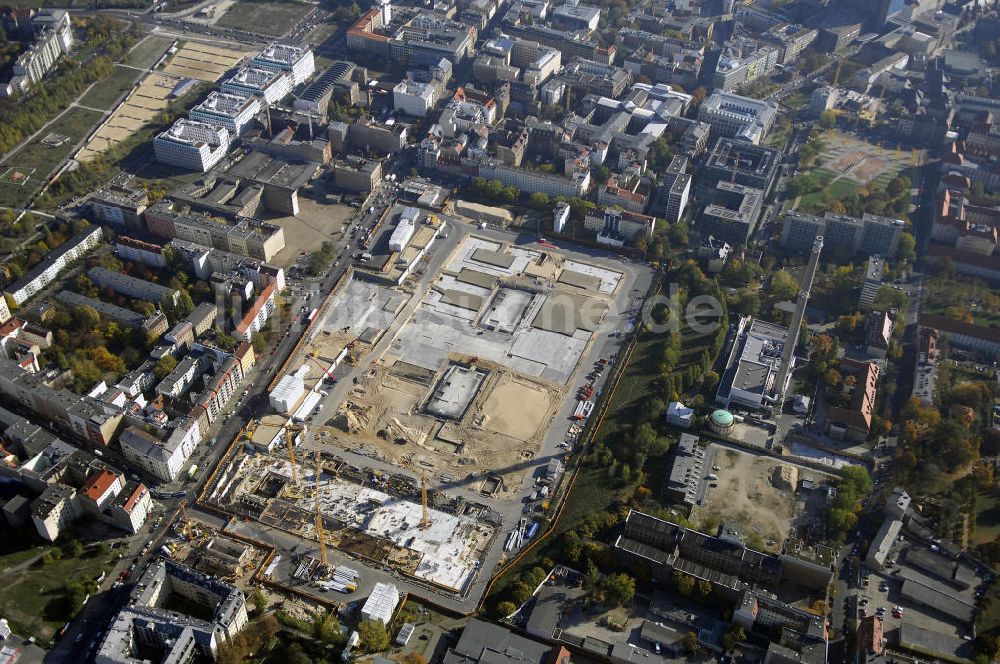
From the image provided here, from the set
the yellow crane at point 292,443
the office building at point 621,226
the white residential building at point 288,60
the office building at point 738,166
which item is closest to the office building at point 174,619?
the yellow crane at point 292,443

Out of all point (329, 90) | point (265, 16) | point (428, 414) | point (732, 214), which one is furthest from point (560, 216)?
point (265, 16)

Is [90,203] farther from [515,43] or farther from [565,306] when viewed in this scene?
[515,43]

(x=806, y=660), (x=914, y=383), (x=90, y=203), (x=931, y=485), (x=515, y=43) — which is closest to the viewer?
(x=806, y=660)

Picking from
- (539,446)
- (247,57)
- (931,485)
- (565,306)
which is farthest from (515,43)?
(931,485)

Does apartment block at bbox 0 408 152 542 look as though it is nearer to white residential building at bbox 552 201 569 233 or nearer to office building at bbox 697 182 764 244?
white residential building at bbox 552 201 569 233

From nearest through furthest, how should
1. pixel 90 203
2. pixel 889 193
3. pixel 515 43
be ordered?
pixel 90 203 < pixel 889 193 < pixel 515 43

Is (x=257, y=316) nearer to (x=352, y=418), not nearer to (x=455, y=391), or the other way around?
(x=352, y=418)

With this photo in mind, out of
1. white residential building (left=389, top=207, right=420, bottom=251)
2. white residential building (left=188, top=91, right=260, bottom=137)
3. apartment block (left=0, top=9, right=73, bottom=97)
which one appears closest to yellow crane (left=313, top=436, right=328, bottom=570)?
white residential building (left=389, top=207, right=420, bottom=251)

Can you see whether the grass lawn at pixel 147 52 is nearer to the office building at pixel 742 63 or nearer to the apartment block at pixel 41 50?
the apartment block at pixel 41 50
